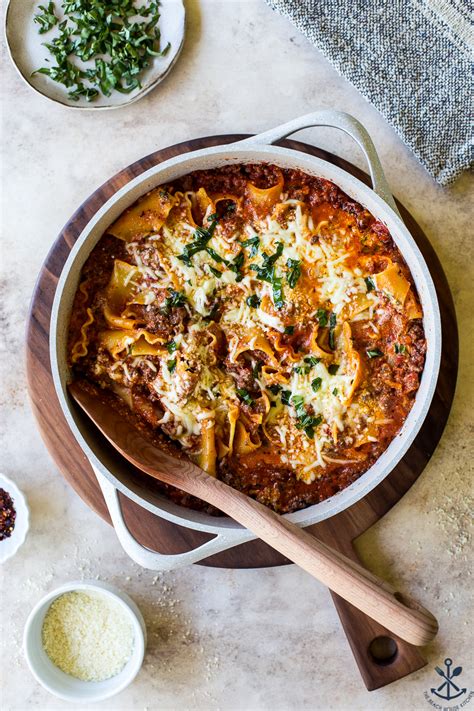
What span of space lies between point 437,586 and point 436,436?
0.86 m

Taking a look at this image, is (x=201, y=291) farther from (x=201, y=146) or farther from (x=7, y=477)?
(x=7, y=477)

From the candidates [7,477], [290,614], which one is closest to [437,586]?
[290,614]

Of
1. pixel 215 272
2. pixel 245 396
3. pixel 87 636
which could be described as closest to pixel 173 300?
pixel 215 272

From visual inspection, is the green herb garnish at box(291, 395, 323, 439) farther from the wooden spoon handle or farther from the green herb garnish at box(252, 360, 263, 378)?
the wooden spoon handle

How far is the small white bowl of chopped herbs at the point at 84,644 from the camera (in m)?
3.69

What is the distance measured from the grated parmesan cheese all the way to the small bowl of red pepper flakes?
364mm

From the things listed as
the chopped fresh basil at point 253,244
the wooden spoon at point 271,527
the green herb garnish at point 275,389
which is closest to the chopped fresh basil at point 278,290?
the chopped fresh basil at point 253,244

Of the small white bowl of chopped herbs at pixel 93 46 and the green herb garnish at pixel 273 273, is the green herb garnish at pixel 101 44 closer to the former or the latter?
the small white bowl of chopped herbs at pixel 93 46

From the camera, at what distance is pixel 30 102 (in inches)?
151

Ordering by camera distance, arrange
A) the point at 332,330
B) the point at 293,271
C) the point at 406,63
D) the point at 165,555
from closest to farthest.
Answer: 1. the point at 165,555
2. the point at 293,271
3. the point at 332,330
4. the point at 406,63

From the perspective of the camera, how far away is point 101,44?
3.74 metres

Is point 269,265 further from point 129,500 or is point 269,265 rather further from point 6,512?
point 6,512

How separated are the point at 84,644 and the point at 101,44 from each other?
10.2 ft

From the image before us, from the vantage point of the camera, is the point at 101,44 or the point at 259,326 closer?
the point at 259,326
